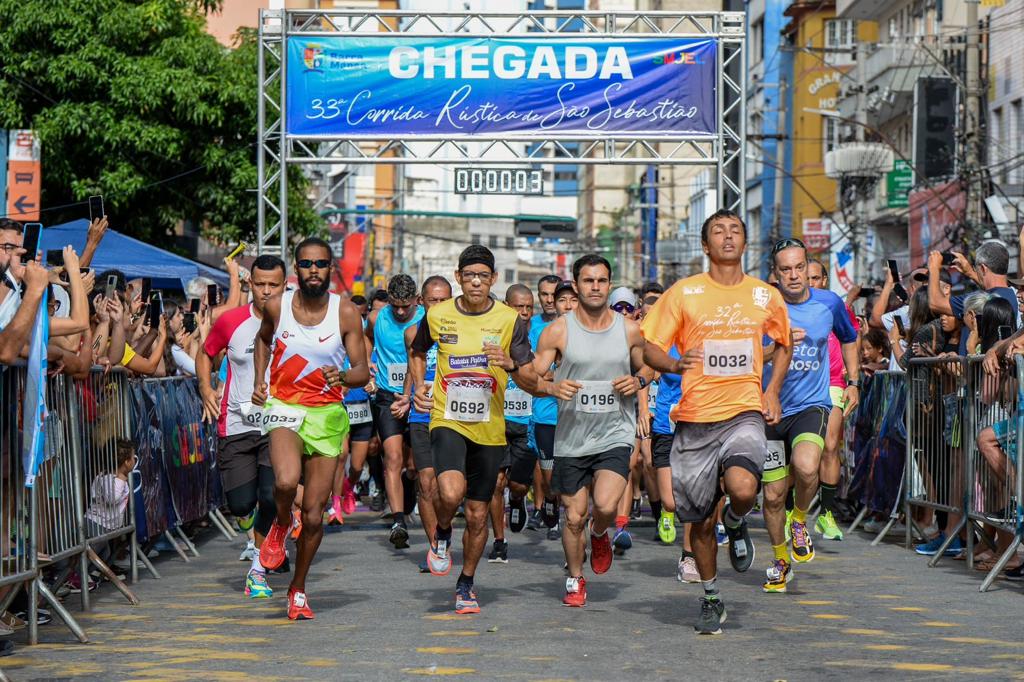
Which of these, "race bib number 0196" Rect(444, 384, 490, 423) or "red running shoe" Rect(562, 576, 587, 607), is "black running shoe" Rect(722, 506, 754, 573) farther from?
"race bib number 0196" Rect(444, 384, 490, 423)

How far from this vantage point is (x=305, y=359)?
30.9ft

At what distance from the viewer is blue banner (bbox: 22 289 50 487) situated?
803 cm

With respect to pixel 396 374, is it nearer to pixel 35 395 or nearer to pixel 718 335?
pixel 718 335

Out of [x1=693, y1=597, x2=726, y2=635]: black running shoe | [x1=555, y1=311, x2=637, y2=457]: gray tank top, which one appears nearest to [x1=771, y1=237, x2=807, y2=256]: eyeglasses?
[x1=555, y1=311, x2=637, y2=457]: gray tank top

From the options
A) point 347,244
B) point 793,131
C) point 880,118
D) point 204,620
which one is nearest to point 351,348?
point 204,620

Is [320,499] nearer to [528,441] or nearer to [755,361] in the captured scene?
[755,361]

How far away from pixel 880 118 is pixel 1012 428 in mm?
35871

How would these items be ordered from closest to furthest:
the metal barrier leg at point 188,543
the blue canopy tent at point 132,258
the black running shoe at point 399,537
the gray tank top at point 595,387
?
the gray tank top at point 595,387 < the metal barrier leg at point 188,543 < the black running shoe at point 399,537 < the blue canopy tent at point 132,258

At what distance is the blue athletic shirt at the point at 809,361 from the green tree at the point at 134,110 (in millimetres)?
20588

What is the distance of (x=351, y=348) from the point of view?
374 inches

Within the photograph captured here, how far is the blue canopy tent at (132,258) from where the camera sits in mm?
21891

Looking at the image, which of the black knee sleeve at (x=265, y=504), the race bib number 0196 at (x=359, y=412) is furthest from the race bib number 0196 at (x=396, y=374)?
the black knee sleeve at (x=265, y=504)

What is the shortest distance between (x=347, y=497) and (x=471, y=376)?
6430mm

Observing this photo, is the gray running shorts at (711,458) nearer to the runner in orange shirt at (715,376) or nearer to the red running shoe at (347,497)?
the runner in orange shirt at (715,376)
